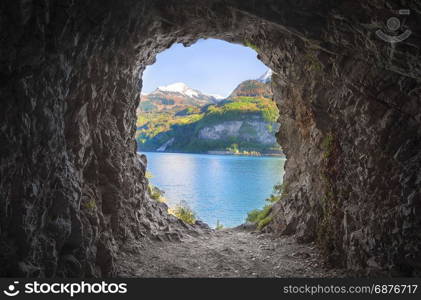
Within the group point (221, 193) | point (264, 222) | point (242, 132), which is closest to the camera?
point (264, 222)

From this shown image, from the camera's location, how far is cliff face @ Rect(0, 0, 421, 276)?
464 cm

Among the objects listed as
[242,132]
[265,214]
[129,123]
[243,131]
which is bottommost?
[265,214]

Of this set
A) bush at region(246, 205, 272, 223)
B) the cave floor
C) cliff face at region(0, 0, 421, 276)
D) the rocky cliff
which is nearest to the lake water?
bush at region(246, 205, 272, 223)

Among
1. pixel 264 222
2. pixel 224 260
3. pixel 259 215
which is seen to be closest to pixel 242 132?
pixel 259 215

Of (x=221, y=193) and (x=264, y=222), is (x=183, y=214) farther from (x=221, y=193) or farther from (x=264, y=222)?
(x=221, y=193)

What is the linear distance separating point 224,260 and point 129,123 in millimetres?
5786

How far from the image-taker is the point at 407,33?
5.03 m

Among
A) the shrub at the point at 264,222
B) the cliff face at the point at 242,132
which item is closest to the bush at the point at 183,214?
the shrub at the point at 264,222

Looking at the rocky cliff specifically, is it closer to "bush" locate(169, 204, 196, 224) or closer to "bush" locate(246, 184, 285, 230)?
"bush" locate(246, 184, 285, 230)

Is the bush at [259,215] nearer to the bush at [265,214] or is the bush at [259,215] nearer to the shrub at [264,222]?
the bush at [265,214]

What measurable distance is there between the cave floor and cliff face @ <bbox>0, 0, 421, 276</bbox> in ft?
1.75

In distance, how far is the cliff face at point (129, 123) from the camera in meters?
4.64

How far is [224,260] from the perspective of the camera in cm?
965

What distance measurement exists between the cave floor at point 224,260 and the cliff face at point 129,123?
1.75 feet
